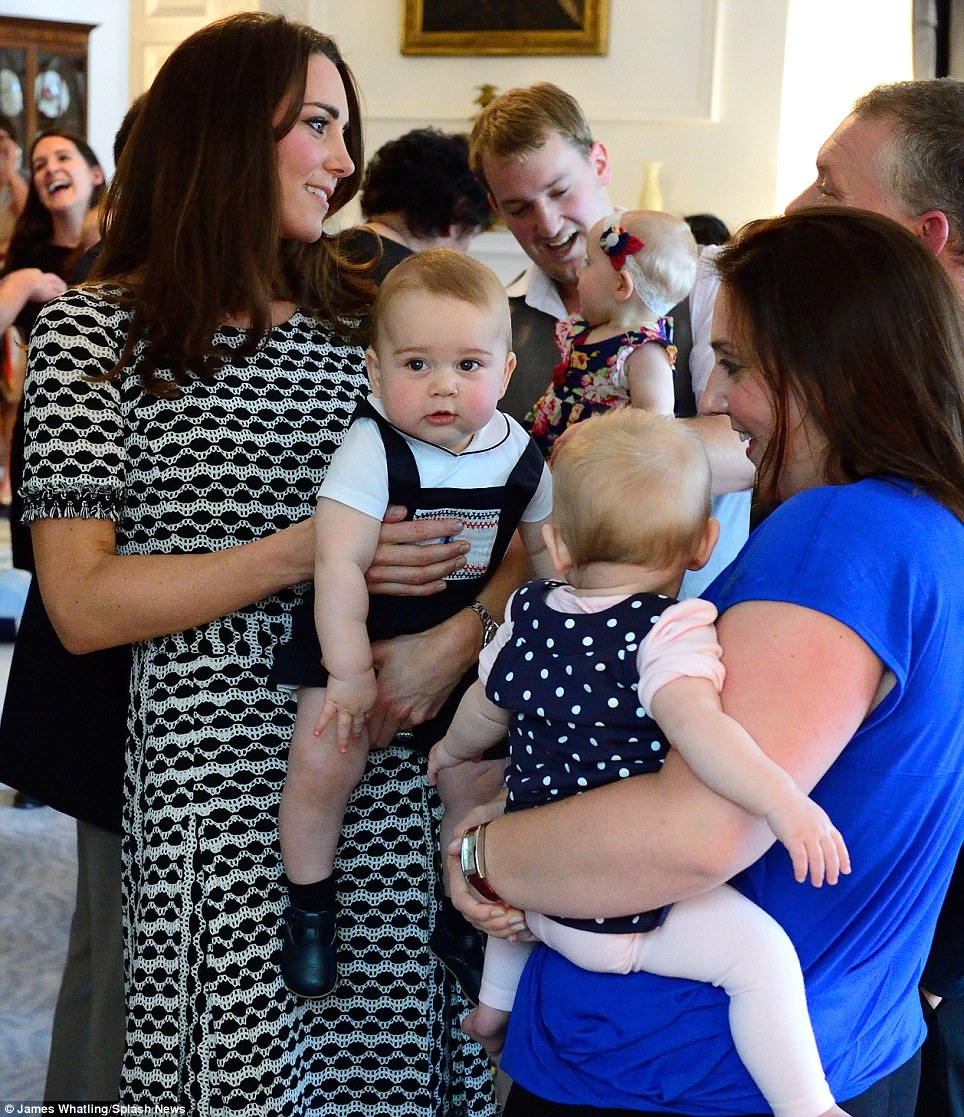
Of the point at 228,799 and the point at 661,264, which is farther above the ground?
the point at 661,264

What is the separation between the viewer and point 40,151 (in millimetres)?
4750

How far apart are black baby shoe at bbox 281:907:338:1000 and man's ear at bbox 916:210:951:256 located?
46.2 inches

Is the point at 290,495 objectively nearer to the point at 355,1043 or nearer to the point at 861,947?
the point at 355,1043

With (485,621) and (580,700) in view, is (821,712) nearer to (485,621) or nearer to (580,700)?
(580,700)

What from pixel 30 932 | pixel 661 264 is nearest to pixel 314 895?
pixel 661 264

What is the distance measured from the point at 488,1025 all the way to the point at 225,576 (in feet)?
2.06

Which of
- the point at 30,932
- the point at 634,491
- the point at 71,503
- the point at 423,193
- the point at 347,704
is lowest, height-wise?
the point at 30,932

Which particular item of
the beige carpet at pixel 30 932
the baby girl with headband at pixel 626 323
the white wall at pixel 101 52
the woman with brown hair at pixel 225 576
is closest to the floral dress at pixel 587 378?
the baby girl with headband at pixel 626 323

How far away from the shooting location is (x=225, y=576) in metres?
1.63

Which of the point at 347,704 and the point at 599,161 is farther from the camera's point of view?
the point at 599,161

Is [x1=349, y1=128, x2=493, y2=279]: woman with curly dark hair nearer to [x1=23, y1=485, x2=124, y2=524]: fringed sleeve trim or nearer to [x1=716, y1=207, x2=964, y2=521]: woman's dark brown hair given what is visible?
[x1=23, y1=485, x2=124, y2=524]: fringed sleeve trim

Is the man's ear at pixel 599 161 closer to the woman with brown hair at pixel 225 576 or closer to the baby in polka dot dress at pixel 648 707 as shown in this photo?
the woman with brown hair at pixel 225 576

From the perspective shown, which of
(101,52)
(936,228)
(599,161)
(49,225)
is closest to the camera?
(936,228)

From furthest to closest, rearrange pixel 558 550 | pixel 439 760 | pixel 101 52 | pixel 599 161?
1. pixel 101 52
2. pixel 599 161
3. pixel 439 760
4. pixel 558 550
